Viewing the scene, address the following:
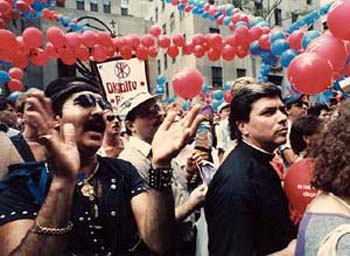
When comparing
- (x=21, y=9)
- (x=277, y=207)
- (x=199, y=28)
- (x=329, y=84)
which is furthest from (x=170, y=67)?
(x=277, y=207)

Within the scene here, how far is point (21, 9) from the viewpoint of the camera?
Result: 10391mm

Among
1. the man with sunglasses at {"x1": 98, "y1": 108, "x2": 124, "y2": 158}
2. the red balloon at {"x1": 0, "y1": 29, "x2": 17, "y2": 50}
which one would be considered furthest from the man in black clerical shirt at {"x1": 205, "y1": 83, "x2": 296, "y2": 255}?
the red balloon at {"x1": 0, "y1": 29, "x2": 17, "y2": 50}

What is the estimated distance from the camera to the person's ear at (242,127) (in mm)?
2898

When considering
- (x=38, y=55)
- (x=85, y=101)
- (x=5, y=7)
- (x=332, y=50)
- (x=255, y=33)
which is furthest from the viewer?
(x=38, y=55)

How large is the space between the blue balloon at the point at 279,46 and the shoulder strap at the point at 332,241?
6659 millimetres

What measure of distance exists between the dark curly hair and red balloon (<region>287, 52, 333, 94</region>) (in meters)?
3.10

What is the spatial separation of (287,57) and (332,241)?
6.39m

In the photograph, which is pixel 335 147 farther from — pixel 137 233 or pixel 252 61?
pixel 252 61

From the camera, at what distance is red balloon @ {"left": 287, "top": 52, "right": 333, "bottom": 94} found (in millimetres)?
5102

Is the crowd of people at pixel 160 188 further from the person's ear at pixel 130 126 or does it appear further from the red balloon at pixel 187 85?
the red balloon at pixel 187 85

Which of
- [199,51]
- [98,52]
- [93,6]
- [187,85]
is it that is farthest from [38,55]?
[93,6]

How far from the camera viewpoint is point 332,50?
5438 millimetres

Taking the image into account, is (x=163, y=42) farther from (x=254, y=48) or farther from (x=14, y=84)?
(x=254, y=48)

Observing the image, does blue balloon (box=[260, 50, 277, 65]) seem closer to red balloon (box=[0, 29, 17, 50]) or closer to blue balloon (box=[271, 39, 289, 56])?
blue balloon (box=[271, 39, 289, 56])
